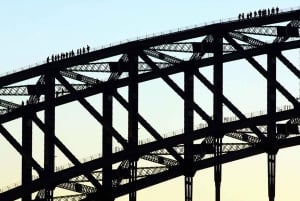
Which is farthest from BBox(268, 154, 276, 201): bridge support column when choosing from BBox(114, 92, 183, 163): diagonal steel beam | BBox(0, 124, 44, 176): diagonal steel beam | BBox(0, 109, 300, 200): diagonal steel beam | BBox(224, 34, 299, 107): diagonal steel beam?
BBox(0, 124, 44, 176): diagonal steel beam

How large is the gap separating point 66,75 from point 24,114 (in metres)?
5.33

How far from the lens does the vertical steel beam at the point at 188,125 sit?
14725cm

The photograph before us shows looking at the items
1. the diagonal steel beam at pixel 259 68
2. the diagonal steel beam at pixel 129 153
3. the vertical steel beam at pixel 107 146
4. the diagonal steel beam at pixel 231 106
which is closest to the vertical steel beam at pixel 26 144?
the diagonal steel beam at pixel 129 153

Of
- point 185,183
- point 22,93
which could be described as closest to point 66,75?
point 22,93

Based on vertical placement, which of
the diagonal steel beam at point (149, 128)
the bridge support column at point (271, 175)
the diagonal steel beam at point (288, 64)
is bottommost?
the bridge support column at point (271, 175)

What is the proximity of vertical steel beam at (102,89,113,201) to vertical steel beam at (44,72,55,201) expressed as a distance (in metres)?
4.57

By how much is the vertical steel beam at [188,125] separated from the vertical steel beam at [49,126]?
11.7 m

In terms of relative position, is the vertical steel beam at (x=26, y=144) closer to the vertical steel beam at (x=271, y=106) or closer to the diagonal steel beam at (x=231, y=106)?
the diagonal steel beam at (x=231, y=106)

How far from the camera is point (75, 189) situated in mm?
149375

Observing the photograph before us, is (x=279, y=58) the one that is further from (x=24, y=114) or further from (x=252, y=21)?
(x=24, y=114)

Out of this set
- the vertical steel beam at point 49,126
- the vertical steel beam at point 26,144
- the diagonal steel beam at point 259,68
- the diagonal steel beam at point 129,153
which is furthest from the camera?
the vertical steel beam at point 26,144

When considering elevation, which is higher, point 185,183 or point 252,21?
point 252,21

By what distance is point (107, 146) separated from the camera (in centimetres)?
14862

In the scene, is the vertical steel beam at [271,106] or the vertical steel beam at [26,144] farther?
the vertical steel beam at [26,144]
